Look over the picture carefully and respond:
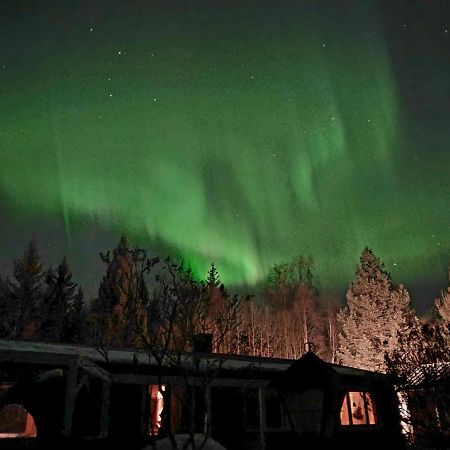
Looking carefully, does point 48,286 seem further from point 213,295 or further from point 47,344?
point 47,344

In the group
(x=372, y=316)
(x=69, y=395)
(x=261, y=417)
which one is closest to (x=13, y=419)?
(x=261, y=417)

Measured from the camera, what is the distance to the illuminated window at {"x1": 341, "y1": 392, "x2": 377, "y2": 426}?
20594 millimetres

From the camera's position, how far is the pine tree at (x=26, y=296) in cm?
3878

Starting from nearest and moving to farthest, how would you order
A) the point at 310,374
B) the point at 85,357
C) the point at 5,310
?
the point at 85,357
the point at 310,374
the point at 5,310

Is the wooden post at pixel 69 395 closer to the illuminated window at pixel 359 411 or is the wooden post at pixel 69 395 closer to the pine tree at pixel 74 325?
the illuminated window at pixel 359 411

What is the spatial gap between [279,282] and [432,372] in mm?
48908

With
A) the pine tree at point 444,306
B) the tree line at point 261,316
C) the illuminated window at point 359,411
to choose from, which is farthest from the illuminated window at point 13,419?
the pine tree at point 444,306

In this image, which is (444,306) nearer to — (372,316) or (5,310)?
(372,316)

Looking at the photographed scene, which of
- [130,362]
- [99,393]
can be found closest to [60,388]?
[99,393]

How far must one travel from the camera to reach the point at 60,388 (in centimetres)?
1592

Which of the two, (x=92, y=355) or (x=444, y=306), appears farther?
(x=444, y=306)

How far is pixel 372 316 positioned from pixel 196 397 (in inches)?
1024

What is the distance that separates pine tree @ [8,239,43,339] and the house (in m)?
24.1

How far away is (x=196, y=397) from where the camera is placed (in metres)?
17.4
